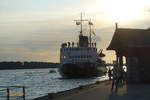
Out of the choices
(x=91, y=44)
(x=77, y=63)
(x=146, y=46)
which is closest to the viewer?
(x=146, y=46)

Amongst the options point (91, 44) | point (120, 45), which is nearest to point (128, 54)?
point (120, 45)

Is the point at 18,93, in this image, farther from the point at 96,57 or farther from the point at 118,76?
the point at 96,57

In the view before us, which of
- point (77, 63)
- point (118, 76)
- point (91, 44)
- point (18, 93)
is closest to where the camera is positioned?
point (18, 93)

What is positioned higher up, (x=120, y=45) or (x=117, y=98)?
(x=120, y=45)

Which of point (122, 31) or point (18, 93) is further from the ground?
point (122, 31)

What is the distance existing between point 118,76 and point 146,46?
→ 735 centimetres

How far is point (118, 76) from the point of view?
26.5 m

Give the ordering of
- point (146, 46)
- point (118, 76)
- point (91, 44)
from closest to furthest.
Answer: point (118, 76)
point (146, 46)
point (91, 44)

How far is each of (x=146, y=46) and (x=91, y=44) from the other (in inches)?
2622

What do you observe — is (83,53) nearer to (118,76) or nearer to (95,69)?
(95,69)

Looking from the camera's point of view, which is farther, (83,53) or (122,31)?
(83,53)

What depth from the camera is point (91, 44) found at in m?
99.6

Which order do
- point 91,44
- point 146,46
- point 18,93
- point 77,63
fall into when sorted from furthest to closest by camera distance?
point 91,44, point 77,63, point 146,46, point 18,93

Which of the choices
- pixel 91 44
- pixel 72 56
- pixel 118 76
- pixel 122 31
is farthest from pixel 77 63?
pixel 118 76
